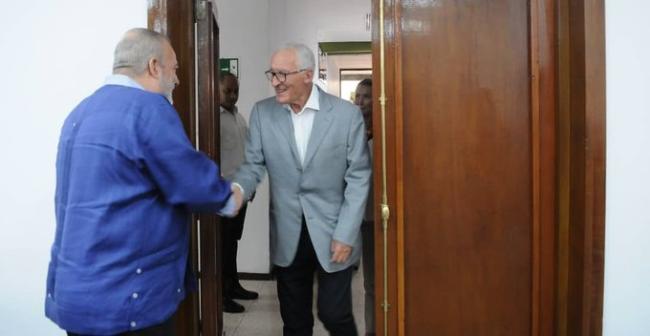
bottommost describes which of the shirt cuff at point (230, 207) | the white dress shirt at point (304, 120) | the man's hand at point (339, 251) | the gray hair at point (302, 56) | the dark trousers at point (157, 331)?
the dark trousers at point (157, 331)

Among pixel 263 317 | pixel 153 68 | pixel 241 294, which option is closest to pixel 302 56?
pixel 153 68

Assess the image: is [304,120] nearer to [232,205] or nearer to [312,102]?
[312,102]

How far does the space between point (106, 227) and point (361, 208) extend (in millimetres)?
971

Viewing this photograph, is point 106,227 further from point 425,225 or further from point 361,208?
point 425,225

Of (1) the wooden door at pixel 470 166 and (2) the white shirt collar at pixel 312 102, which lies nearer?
(1) the wooden door at pixel 470 166

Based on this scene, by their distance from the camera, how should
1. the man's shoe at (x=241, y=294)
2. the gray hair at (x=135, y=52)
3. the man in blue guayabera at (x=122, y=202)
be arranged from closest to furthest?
the man in blue guayabera at (x=122, y=202)
the gray hair at (x=135, y=52)
the man's shoe at (x=241, y=294)

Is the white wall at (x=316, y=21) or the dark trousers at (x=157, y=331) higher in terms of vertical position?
the white wall at (x=316, y=21)

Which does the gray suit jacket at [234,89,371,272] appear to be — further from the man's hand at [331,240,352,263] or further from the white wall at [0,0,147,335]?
the white wall at [0,0,147,335]

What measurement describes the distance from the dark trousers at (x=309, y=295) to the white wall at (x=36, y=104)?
878mm

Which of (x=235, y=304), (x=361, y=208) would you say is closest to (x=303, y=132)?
(x=361, y=208)

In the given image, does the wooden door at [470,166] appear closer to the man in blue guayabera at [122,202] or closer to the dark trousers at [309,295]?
the dark trousers at [309,295]

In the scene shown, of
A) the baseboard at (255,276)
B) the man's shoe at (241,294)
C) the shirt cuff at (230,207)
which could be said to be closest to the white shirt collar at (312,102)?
the shirt cuff at (230,207)

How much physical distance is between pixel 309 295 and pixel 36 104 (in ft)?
4.28
